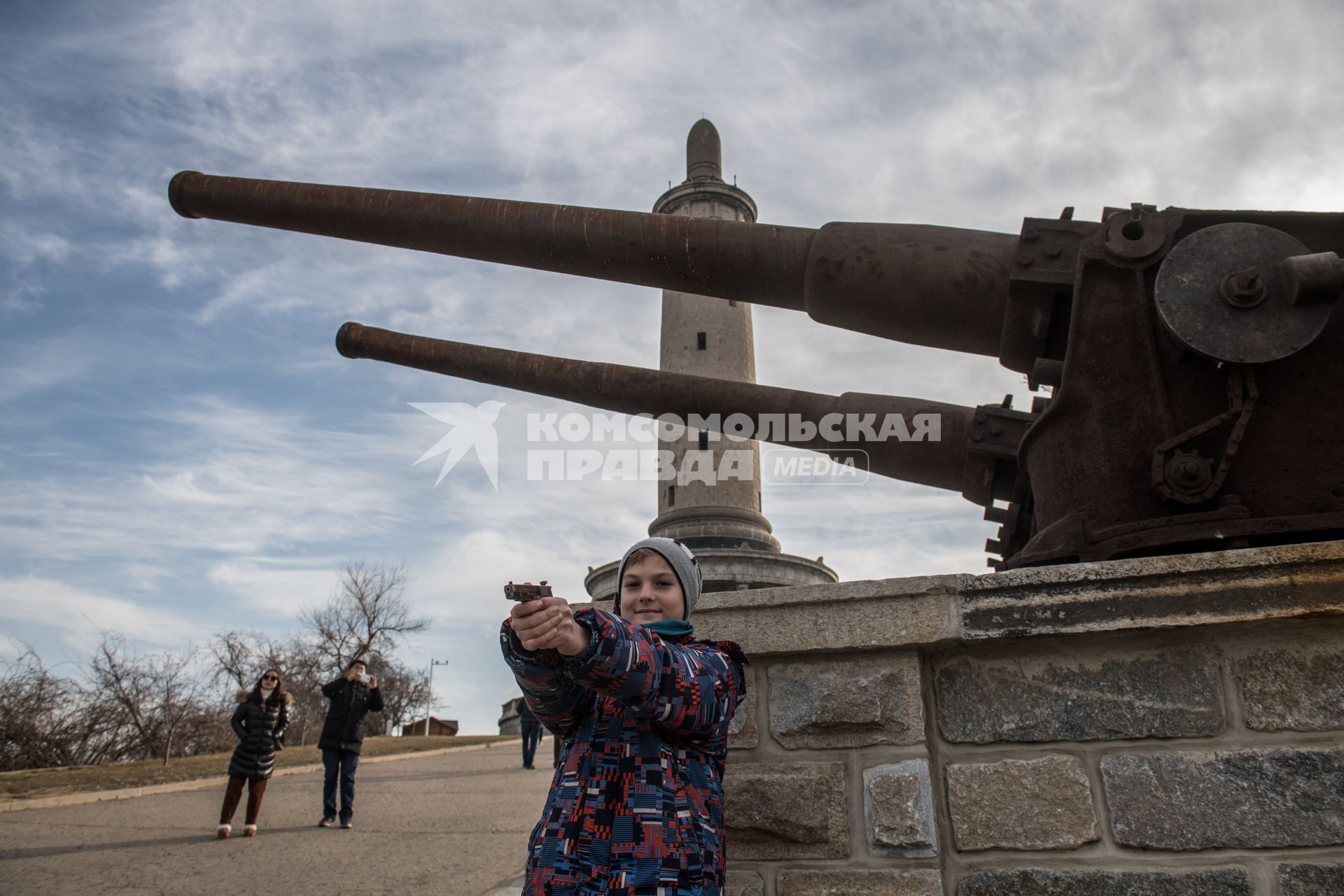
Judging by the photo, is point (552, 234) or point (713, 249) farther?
point (552, 234)

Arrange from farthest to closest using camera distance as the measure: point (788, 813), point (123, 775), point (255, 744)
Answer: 1. point (123, 775)
2. point (255, 744)
3. point (788, 813)

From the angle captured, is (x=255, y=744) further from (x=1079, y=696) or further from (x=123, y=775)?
(x=1079, y=696)

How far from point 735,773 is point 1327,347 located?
6.24ft

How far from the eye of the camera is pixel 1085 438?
102 inches

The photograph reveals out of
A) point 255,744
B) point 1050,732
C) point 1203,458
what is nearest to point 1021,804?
point 1050,732

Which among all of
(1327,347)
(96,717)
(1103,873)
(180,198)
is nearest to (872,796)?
(1103,873)

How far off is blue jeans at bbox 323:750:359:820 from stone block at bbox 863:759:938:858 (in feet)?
18.6

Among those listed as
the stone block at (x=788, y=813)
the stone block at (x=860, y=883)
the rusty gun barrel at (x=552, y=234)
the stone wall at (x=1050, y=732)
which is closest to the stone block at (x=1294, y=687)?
the stone wall at (x=1050, y=732)

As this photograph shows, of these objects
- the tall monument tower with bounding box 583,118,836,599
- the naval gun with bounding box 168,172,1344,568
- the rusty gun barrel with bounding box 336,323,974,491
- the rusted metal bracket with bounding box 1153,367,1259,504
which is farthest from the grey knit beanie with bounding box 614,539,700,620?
the tall monument tower with bounding box 583,118,836,599

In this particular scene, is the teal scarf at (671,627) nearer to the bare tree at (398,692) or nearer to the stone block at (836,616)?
the stone block at (836,616)

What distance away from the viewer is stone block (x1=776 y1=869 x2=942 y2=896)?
2.21 metres

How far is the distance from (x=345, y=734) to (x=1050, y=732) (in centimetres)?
631

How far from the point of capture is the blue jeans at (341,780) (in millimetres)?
6938

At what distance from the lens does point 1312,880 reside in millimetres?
2021
